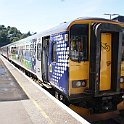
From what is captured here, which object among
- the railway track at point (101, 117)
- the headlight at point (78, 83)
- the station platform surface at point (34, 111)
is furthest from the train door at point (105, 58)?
the station platform surface at point (34, 111)

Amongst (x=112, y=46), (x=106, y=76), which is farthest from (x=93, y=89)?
(x=112, y=46)

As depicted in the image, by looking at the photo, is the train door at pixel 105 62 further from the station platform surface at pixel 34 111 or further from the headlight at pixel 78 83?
the station platform surface at pixel 34 111

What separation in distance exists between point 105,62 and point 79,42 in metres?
1.01

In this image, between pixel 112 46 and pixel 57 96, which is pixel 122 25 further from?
pixel 57 96

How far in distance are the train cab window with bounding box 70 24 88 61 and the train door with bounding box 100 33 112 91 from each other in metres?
0.51

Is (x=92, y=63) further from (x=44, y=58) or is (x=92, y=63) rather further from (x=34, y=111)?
(x=44, y=58)

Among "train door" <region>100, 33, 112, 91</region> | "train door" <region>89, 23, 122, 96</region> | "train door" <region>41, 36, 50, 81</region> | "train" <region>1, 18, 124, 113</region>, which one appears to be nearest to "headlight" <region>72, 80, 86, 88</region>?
"train" <region>1, 18, 124, 113</region>

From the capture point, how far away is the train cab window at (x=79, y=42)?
860 cm

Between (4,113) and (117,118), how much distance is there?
3629 millimetres

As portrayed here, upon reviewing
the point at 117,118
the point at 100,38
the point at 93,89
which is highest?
the point at 100,38

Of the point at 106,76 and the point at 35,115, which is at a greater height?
the point at 106,76

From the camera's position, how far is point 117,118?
9445 millimetres

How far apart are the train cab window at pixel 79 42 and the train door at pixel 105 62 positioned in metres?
0.51

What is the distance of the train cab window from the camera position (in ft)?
28.2
